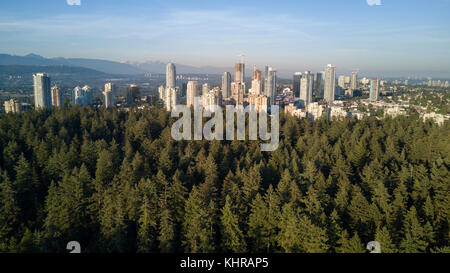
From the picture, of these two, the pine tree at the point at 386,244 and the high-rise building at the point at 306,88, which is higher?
the high-rise building at the point at 306,88

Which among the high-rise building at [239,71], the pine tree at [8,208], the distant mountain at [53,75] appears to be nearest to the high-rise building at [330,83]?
the high-rise building at [239,71]

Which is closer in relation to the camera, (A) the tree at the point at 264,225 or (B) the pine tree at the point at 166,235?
(B) the pine tree at the point at 166,235

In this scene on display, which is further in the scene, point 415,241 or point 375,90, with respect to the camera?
point 375,90

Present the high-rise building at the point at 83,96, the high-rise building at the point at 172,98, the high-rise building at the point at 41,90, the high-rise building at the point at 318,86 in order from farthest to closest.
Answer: the high-rise building at the point at 318,86 < the high-rise building at the point at 83,96 < the high-rise building at the point at 172,98 < the high-rise building at the point at 41,90

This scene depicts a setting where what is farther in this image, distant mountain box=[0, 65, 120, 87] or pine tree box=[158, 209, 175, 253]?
distant mountain box=[0, 65, 120, 87]

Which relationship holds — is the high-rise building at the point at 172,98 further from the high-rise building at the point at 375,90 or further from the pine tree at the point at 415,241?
the high-rise building at the point at 375,90

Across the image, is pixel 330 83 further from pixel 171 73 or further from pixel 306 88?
pixel 171 73

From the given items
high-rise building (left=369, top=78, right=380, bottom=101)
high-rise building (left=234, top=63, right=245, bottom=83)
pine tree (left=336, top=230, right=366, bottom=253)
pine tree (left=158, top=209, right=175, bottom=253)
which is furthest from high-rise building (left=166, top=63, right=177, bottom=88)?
pine tree (left=336, top=230, right=366, bottom=253)

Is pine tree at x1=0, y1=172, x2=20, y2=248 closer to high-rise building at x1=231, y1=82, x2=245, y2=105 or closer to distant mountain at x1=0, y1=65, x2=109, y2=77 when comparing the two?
high-rise building at x1=231, y1=82, x2=245, y2=105

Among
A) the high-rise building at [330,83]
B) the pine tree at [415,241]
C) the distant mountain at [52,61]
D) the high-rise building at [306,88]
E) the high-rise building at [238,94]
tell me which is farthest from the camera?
the high-rise building at [330,83]

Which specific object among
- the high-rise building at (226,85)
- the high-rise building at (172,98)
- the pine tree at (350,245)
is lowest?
the pine tree at (350,245)

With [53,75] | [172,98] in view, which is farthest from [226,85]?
[53,75]
